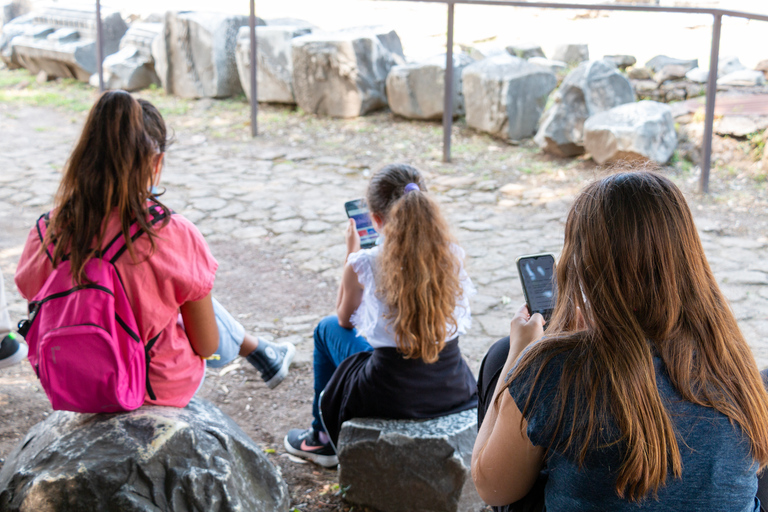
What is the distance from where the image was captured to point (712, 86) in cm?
565

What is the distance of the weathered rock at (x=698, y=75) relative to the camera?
744 centimetres

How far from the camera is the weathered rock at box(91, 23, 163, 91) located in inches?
369

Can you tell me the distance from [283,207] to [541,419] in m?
4.40

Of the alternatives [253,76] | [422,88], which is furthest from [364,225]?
[422,88]

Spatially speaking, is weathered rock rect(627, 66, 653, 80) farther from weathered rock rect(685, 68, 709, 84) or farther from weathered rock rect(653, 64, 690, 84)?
weathered rock rect(685, 68, 709, 84)

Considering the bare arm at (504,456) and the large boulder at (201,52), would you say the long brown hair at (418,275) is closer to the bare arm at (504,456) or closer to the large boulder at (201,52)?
the bare arm at (504,456)

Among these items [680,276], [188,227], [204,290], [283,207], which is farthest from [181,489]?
[283,207]

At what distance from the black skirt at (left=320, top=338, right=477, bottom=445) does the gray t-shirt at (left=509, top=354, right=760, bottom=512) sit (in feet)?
3.18

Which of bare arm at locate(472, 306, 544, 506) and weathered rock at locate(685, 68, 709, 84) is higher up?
weathered rock at locate(685, 68, 709, 84)

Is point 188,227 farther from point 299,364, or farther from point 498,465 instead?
point 299,364

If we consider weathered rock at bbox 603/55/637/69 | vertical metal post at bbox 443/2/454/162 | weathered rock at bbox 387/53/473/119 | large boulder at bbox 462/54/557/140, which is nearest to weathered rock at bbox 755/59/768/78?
weathered rock at bbox 603/55/637/69

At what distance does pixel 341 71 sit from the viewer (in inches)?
304

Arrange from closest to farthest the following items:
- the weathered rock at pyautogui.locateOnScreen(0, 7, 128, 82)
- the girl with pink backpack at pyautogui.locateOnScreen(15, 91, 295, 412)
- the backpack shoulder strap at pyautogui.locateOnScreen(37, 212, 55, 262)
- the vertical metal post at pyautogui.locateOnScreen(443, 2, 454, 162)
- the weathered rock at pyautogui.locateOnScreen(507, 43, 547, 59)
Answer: the girl with pink backpack at pyautogui.locateOnScreen(15, 91, 295, 412) → the backpack shoulder strap at pyautogui.locateOnScreen(37, 212, 55, 262) → the vertical metal post at pyautogui.locateOnScreen(443, 2, 454, 162) → the weathered rock at pyautogui.locateOnScreen(507, 43, 547, 59) → the weathered rock at pyautogui.locateOnScreen(0, 7, 128, 82)

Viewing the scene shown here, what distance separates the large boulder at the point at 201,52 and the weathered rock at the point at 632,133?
4566mm
